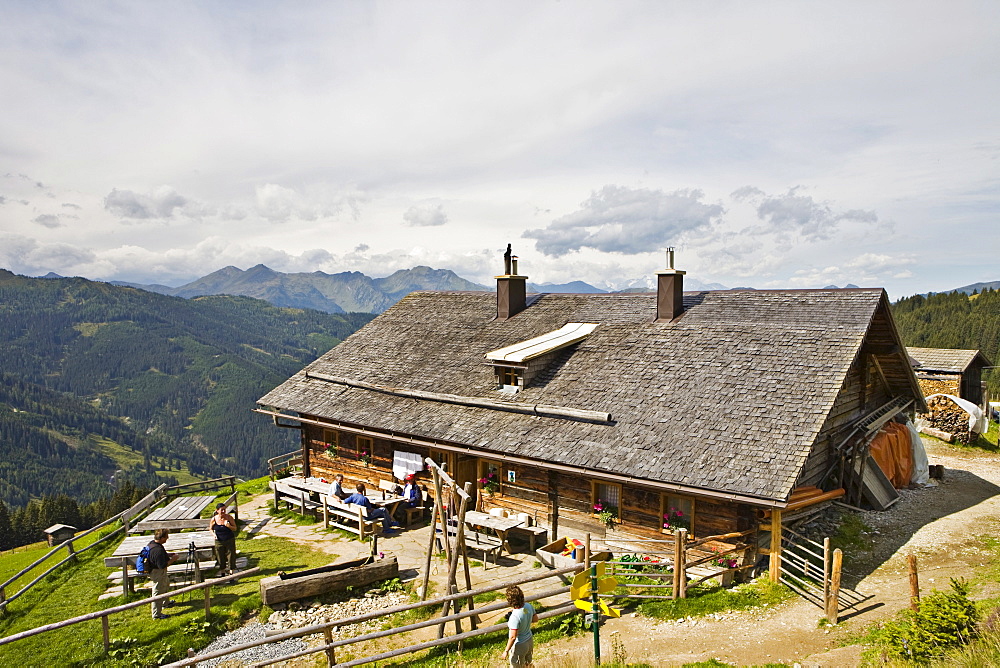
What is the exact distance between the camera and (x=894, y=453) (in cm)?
2119

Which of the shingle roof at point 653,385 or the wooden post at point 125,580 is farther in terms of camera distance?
the shingle roof at point 653,385

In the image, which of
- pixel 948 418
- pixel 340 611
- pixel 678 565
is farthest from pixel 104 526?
pixel 948 418

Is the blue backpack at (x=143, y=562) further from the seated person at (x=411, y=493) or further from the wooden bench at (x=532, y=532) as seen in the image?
the wooden bench at (x=532, y=532)

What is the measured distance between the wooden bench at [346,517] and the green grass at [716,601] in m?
8.32

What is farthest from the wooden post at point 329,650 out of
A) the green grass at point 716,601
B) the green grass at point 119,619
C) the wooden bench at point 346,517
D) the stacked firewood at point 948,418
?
the stacked firewood at point 948,418

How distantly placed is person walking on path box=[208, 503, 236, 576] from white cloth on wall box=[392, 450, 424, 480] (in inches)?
244

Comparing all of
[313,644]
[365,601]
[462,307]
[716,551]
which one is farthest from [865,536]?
[462,307]

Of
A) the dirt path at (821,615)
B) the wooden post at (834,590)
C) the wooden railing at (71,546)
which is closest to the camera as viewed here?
the dirt path at (821,615)

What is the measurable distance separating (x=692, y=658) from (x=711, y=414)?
653cm

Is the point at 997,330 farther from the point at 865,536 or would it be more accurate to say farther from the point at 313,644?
the point at 313,644

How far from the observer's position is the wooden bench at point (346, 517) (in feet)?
58.3

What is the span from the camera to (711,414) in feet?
51.0

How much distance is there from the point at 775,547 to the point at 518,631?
24.4 feet

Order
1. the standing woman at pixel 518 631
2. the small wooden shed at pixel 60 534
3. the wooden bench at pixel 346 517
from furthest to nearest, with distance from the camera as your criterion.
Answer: the small wooden shed at pixel 60 534 → the wooden bench at pixel 346 517 → the standing woman at pixel 518 631
